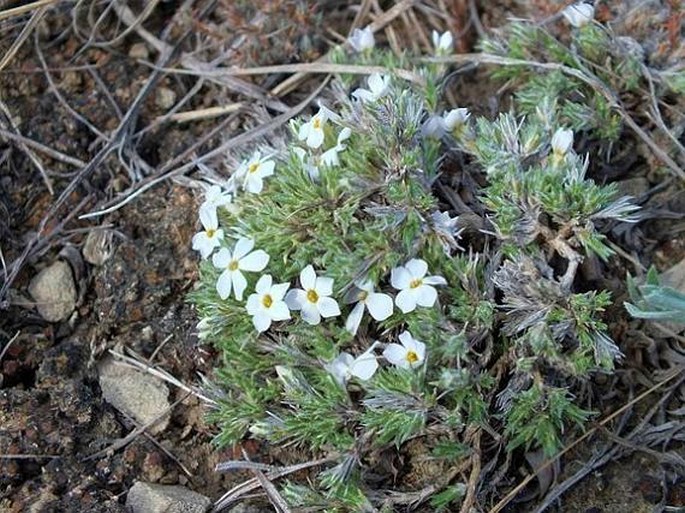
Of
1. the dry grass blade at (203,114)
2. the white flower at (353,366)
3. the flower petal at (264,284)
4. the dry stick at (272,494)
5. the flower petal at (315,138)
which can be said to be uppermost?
the flower petal at (315,138)

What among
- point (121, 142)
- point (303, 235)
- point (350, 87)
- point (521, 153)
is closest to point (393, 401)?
point (303, 235)

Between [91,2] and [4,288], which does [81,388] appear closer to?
[4,288]

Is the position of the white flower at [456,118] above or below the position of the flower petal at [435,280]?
above

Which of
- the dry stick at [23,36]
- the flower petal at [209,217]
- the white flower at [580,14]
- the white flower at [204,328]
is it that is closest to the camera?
the white flower at [204,328]

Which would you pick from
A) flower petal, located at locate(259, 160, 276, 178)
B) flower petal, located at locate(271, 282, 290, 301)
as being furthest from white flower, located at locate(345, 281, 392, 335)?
flower petal, located at locate(259, 160, 276, 178)

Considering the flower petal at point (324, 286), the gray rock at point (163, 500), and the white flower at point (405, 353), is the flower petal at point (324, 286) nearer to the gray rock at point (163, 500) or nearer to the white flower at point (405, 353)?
the white flower at point (405, 353)

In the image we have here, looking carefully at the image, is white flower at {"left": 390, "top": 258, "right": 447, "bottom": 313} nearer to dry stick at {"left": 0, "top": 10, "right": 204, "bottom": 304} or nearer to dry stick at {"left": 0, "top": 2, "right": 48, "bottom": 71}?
dry stick at {"left": 0, "top": 10, "right": 204, "bottom": 304}

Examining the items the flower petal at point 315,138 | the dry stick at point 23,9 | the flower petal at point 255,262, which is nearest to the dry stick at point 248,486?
the flower petal at point 255,262
